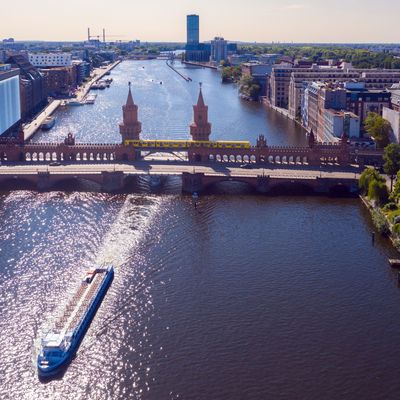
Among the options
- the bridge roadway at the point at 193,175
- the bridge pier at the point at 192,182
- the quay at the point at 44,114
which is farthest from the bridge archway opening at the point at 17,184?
the quay at the point at 44,114

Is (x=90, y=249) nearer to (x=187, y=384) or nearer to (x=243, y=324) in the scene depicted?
(x=243, y=324)

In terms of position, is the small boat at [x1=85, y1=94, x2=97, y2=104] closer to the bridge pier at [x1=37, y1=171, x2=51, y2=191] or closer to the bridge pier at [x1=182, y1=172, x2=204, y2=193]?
the bridge pier at [x1=37, y1=171, x2=51, y2=191]

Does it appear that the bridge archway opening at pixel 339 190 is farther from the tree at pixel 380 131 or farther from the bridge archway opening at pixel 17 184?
the bridge archway opening at pixel 17 184

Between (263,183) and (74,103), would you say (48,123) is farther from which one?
(263,183)

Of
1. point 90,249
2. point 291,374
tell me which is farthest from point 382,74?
point 291,374

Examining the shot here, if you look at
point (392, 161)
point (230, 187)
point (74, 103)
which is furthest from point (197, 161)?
point (74, 103)
